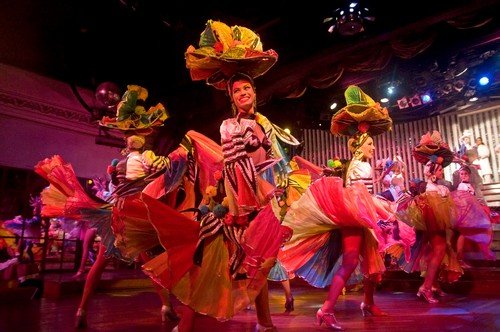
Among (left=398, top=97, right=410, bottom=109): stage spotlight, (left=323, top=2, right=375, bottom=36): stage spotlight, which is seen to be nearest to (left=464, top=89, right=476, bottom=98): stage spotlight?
(left=398, top=97, right=410, bottom=109): stage spotlight

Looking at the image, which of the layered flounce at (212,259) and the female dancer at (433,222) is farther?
the female dancer at (433,222)

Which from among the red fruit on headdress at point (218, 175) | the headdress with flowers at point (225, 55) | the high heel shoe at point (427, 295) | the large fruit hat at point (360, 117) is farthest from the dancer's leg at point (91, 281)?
the high heel shoe at point (427, 295)

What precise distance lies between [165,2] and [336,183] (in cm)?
563

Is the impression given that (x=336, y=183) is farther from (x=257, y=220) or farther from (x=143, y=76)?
(x=143, y=76)

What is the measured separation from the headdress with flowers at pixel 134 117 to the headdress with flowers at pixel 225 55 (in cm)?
97

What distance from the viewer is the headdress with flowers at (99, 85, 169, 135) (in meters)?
3.35

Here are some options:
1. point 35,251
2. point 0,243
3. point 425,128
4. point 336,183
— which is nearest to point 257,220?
point 336,183

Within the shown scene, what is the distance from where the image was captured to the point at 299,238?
315 cm

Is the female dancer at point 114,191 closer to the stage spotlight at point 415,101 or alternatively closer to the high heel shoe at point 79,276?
the high heel shoe at point 79,276

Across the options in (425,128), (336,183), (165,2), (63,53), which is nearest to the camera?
(336,183)

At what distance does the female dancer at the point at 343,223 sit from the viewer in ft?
9.20

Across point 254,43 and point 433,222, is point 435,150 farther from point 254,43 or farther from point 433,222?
point 254,43

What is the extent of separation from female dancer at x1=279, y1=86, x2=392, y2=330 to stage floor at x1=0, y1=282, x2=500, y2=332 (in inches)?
12.5

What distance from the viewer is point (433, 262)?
14.1 ft
